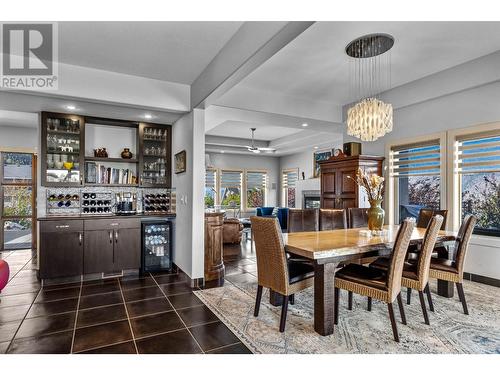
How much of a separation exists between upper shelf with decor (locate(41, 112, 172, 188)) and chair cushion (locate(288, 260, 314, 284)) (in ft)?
9.63

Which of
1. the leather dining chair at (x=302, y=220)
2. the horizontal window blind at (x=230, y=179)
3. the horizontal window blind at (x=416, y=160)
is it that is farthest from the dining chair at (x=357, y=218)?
the horizontal window blind at (x=230, y=179)

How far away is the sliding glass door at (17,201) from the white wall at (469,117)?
7.48 m

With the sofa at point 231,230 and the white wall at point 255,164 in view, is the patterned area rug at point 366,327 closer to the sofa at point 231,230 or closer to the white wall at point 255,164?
the sofa at point 231,230

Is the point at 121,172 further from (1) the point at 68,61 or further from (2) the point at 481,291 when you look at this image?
(2) the point at 481,291

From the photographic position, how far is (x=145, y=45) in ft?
10.1

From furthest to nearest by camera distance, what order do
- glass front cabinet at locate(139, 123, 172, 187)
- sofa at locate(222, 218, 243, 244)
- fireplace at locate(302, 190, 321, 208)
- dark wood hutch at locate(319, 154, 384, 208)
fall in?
fireplace at locate(302, 190, 321, 208) → sofa at locate(222, 218, 243, 244) → glass front cabinet at locate(139, 123, 172, 187) → dark wood hutch at locate(319, 154, 384, 208)

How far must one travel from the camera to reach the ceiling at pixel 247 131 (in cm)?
688

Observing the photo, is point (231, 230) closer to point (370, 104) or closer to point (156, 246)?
point (156, 246)

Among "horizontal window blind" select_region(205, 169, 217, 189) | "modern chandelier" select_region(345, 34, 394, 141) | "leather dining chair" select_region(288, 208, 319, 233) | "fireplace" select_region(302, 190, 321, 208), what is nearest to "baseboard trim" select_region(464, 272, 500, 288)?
"leather dining chair" select_region(288, 208, 319, 233)

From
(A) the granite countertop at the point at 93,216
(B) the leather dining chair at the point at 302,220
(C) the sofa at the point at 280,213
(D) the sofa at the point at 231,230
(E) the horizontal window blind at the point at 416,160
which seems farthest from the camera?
(C) the sofa at the point at 280,213

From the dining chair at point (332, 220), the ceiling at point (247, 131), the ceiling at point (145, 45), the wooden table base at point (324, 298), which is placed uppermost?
the ceiling at point (145, 45)

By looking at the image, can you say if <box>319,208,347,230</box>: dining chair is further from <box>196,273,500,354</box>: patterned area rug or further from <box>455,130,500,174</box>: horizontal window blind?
<box>455,130,500,174</box>: horizontal window blind

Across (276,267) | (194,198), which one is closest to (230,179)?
(194,198)

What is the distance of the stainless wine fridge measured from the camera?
4.51 meters
